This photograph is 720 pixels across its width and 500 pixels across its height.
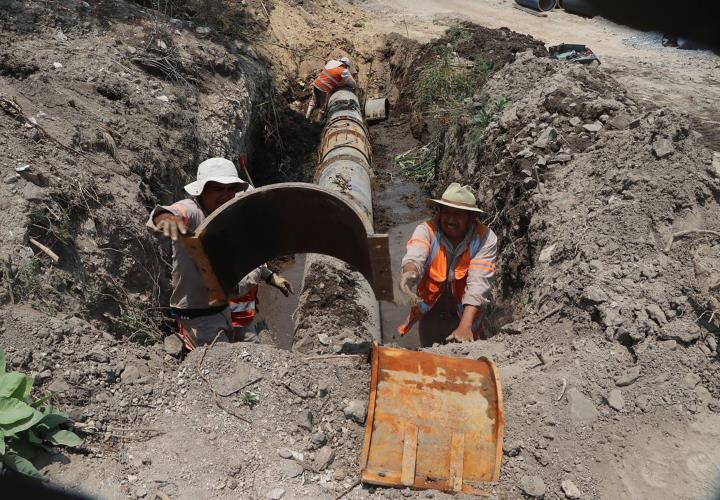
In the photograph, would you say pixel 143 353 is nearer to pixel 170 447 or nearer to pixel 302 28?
pixel 170 447

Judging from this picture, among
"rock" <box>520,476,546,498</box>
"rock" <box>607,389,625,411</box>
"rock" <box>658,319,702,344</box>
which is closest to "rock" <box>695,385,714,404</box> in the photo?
"rock" <box>658,319,702,344</box>

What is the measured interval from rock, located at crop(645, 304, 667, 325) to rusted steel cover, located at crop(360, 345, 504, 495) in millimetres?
1153

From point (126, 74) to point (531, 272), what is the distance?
4.65 m

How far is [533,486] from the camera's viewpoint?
9.74 ft

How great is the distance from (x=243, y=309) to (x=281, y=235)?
71cm

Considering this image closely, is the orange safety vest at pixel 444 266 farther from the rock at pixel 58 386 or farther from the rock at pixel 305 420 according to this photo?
the rock at pixel 58 386

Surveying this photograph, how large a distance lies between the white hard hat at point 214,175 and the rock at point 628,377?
2817 mm

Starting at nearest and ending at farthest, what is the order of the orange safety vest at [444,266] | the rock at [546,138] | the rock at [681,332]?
the rock at [681,332] → the orange safety vest at [444,266] → the rock at [546,138]

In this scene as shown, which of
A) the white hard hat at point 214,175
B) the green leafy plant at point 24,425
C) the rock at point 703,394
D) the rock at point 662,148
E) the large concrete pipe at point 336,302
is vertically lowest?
the large concrete pipe at point 336,302

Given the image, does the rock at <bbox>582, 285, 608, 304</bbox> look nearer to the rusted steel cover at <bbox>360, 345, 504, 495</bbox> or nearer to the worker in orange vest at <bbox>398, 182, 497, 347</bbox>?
the worker in orange vest at <bbox>398, 182, 497, 347</bbox>

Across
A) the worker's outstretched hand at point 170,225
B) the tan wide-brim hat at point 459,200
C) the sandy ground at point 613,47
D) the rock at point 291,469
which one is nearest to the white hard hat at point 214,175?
the worker's outstretched hand at point 170,225

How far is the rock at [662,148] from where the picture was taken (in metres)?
4.63

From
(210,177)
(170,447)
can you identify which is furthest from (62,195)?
(170,447)

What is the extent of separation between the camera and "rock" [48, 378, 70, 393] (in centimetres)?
309
